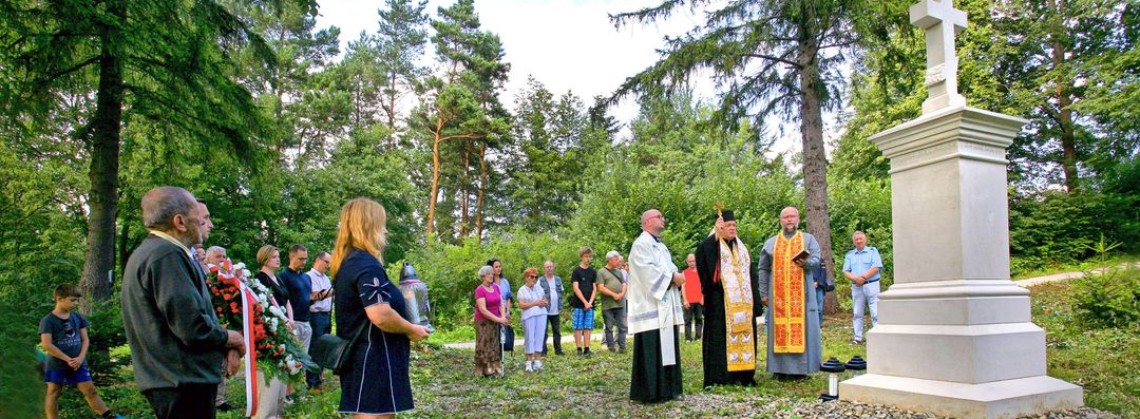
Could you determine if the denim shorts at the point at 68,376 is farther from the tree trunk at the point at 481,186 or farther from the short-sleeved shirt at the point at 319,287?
the tree trunk at the point at 481,186

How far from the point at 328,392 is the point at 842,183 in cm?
2186

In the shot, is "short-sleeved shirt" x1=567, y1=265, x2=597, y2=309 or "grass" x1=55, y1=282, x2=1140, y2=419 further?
"short-sleeved shirt" x1=567, y1=265, x2=597, y2=309

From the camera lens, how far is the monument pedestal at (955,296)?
5.13 meters

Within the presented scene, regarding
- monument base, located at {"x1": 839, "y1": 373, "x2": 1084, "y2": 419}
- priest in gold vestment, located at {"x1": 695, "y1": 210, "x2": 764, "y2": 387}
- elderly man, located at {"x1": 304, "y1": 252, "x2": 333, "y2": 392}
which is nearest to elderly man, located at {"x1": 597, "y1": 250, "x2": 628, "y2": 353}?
priest in gold vestment, located at {"x1": 695, "y1": 210, "x2": 764, "y2": 387}

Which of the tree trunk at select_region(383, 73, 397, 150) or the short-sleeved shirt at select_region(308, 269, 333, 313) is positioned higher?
the tree trunk at select_region(383, 73, 397, 150)

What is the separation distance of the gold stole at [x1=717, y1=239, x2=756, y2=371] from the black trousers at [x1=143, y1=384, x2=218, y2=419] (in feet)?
18.3

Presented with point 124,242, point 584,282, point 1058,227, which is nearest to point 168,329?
point 584,282

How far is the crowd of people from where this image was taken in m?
2.96

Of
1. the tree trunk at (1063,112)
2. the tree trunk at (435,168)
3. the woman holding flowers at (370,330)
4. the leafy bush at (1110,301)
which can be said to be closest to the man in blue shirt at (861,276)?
the leafy bush at (1110,301)

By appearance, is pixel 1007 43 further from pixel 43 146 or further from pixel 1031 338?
pixel 43 146

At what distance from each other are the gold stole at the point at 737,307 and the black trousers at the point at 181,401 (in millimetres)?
5571

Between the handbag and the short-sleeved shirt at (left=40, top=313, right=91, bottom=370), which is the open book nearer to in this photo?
the handbag

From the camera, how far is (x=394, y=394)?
3.54 metres

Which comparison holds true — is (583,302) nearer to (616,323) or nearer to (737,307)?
(616,323)
